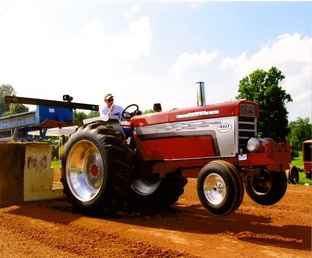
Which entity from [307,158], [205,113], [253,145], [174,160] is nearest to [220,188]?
[253,145]

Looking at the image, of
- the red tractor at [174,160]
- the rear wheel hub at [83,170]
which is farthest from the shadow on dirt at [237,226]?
the rear wheel hub at [83,170]

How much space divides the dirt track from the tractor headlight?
3.56ft

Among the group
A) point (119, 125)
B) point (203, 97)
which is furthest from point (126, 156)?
point (203, 97)

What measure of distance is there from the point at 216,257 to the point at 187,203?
4.25 metres

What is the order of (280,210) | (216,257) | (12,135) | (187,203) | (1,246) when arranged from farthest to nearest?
(12,135), (187,203), (280,210), (1,246), (216,257)

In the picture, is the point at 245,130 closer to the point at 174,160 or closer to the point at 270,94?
the point at 174,160

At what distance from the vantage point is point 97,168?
7559 mm

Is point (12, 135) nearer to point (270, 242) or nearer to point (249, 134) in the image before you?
point (249, 134)

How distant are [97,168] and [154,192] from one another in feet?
3.27

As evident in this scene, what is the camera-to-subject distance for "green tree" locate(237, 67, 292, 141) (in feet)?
124

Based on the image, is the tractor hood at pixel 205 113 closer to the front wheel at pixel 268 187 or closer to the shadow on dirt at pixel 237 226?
the front wheel at pixel 268 187

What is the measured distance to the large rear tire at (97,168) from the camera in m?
6.88

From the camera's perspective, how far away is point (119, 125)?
7531 millimetres

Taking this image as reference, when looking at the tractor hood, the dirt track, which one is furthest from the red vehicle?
the tractor hood
